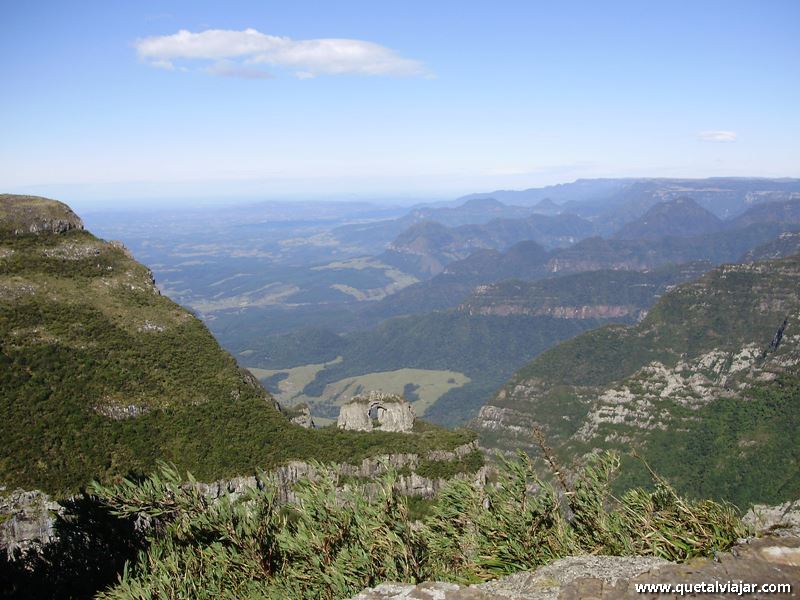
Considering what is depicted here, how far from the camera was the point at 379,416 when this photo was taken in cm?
7275

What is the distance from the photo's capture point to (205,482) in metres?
45.6

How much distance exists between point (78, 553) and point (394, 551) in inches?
513

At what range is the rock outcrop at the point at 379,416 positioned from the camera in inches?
2790

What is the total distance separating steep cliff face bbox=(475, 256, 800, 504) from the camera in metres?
101

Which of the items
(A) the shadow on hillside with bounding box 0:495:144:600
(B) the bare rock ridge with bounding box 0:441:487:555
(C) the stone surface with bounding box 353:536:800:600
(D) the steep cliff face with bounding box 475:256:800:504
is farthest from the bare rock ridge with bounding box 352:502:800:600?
(D) the steep cliff face with bounding box 475:256:800:504

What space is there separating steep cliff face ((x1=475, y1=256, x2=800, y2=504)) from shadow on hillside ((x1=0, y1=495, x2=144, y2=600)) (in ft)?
184

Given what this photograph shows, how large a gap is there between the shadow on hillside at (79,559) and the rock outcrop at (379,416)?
169 ft

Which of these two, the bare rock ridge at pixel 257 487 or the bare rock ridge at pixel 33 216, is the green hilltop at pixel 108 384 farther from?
the bare rock ridge at pixel 257 487

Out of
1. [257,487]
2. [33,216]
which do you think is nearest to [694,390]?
[257,487]

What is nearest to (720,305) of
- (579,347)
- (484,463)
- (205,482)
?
(579,347)

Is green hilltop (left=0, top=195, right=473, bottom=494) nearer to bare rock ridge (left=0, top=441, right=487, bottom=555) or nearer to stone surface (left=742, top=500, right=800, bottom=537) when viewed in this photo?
bare rock ridge (left=0, top=441, right=487, bottom=555)

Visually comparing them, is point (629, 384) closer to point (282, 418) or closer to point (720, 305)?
point (720, 305)

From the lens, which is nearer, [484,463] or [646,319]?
[484,463]

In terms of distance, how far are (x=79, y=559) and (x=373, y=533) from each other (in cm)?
1240
